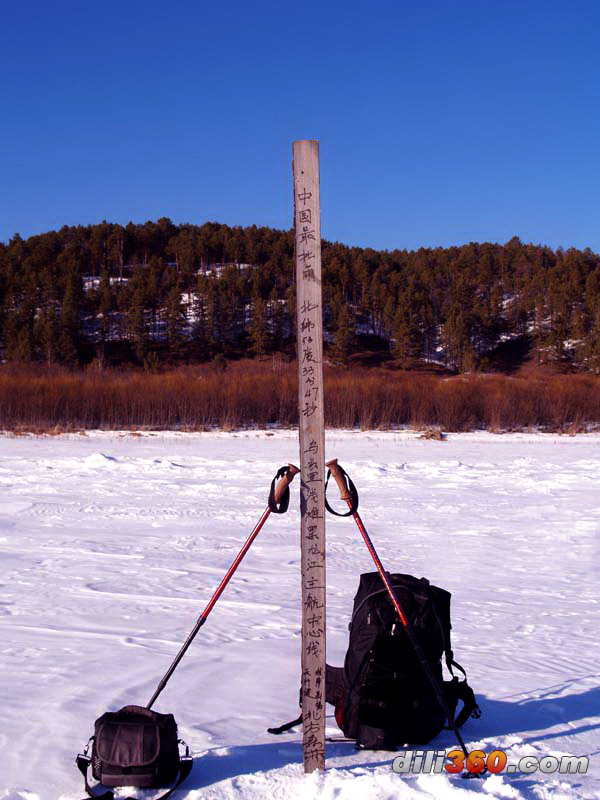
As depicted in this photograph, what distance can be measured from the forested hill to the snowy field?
41.8 m

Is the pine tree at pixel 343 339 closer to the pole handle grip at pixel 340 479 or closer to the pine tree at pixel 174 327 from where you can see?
the pine tree at pixel 174 327

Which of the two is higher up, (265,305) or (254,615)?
(265,305)

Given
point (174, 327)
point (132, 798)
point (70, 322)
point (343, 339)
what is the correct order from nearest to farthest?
point (132, 798) → point (343, 339) → point (70, 322) → point (174, 327)

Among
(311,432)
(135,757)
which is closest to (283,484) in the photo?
(311,432)

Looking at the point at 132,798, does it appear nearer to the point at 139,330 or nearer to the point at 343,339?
the point at 343,339

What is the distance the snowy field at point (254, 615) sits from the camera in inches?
127

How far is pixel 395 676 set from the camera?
345cm

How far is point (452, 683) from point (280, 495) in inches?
50.6

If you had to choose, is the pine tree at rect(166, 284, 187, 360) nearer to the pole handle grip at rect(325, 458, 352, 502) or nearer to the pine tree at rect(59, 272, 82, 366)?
the pine tree at rect(59, 272, 82, 366)

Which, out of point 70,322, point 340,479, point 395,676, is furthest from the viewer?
point 70,322

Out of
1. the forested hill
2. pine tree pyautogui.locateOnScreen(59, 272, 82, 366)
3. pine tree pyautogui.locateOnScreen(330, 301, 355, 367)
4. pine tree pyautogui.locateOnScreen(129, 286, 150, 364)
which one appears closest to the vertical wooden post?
the forested hill

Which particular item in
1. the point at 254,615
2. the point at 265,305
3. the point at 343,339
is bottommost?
the point at 254,615

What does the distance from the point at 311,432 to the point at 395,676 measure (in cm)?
124

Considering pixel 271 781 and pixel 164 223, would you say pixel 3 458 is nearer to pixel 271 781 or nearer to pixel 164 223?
pixel 271 781
